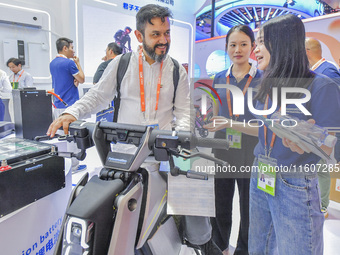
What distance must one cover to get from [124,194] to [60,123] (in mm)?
440

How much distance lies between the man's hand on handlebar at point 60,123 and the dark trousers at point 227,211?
0.84 meters

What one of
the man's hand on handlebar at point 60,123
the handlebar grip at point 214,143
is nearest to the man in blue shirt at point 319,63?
the handlebar grip at point 214,143

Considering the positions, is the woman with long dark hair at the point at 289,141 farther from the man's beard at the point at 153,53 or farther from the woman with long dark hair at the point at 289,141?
the man's beard at the point at 153,53

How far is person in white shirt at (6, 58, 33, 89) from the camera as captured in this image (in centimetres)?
475

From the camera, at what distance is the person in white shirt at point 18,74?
475 cm

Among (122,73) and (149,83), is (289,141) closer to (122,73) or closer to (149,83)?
(149,83)

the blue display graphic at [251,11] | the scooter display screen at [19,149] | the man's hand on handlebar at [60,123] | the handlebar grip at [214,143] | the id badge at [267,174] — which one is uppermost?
the blue display graphic at [251,11]

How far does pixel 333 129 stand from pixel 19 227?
1212 mm

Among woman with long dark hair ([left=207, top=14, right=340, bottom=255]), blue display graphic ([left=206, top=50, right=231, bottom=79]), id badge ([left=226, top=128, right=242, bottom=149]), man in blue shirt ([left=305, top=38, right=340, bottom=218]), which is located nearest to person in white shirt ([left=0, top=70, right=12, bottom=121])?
blue display graphic ([left=206, top=50, right=231, bottom=79])

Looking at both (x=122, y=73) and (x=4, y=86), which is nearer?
(x=122, y=73)

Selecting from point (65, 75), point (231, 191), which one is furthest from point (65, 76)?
point (231, 191)

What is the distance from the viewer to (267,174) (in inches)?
43.0

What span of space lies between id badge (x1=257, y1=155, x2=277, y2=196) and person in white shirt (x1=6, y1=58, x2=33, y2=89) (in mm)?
4878

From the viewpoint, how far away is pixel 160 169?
1.00 metres
